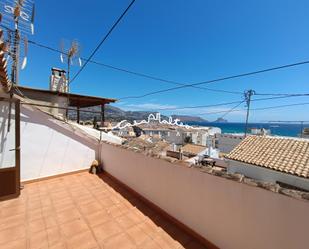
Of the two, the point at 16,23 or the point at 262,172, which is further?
the point at 262,172

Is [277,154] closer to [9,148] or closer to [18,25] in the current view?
[9,148]

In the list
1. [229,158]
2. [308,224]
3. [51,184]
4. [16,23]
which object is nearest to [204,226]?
[308,224]

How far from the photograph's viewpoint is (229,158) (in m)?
8.80

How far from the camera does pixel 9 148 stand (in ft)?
12.2

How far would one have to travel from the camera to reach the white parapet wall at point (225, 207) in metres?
1.59

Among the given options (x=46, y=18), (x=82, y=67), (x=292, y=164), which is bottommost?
(x=292, y=164)

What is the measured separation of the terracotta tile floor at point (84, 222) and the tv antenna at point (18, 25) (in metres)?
2.74

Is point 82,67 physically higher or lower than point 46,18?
lower

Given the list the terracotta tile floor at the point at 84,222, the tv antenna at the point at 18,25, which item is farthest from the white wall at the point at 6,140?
the terracotta tile floor at the point at 84,222

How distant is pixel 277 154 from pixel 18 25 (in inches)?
426

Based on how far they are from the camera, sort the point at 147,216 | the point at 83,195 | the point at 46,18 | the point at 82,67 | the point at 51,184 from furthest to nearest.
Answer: the point at 82,67, the point at 46,18, the point at 51,184, the point at 83,195, the point at 147,216

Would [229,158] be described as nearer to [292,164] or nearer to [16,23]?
[292,164]

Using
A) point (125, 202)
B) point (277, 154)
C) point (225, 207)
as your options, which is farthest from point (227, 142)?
point (225, 207)

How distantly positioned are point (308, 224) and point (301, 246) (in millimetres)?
244
